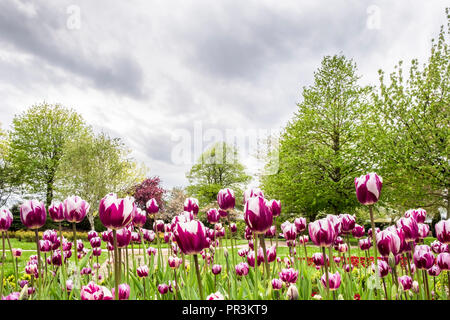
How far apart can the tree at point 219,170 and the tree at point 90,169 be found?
12288mm

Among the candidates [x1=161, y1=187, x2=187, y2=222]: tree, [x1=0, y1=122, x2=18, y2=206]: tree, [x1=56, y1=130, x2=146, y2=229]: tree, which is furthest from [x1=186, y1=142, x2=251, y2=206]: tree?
[x1=0, y1=122, x2=18, y2=206]: tree

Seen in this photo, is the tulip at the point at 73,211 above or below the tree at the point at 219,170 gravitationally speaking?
below

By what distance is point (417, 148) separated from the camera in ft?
47.7

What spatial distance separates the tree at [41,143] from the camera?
27.8 metres

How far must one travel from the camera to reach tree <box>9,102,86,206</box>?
27.8m

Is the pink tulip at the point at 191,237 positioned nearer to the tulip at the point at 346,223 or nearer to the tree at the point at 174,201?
the tulip at the point at 346,223

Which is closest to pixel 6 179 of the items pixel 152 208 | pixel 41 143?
pixel 41 143

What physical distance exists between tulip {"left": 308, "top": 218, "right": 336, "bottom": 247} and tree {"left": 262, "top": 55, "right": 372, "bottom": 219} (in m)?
16.4

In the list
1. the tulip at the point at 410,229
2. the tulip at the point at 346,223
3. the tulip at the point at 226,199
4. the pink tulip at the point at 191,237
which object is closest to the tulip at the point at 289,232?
the tulip at the point at 346,223

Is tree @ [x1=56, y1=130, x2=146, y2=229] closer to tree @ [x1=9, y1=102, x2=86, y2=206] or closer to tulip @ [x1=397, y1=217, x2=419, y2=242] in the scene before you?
tree @ [x1=9, y1=102, x2=86, y2=206]

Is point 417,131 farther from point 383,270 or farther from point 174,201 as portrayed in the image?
point 174,201
